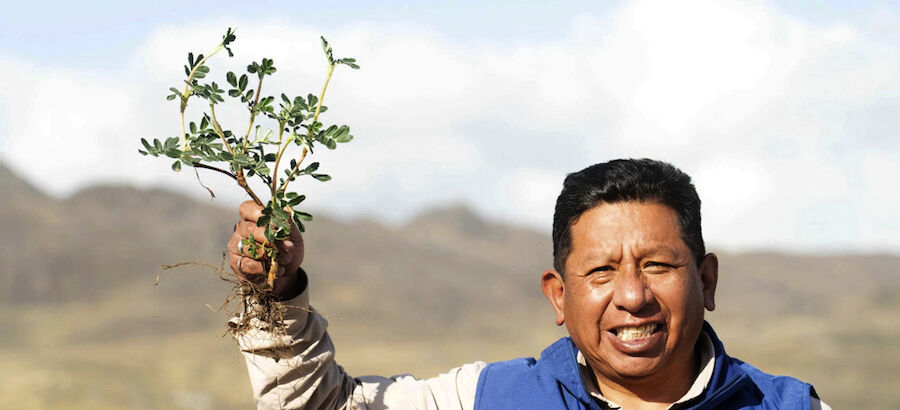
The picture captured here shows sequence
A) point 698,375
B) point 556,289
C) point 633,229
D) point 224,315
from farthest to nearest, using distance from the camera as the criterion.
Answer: point 224,315 < point 556,289 < point 698,375 < point 633,229

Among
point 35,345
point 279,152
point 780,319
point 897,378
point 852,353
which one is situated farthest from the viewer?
point 780,319

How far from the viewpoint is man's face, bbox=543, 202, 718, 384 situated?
299 centimetres

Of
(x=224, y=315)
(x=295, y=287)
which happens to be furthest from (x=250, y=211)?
(x=224, y=315)

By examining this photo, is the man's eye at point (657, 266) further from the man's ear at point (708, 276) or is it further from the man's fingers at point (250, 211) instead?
the man's fingers at point (250, 211)

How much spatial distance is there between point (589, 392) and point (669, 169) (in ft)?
2.34

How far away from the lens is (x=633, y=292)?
2.95 m

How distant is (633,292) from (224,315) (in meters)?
42.3

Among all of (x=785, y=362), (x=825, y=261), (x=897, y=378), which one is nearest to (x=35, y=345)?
(x=785, y=362)

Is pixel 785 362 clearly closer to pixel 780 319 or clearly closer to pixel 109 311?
pixel 780 319

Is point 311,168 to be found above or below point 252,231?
above

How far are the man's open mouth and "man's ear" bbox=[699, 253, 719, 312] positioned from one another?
0.25 meters

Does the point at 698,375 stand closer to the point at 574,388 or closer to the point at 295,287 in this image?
the point at 574,388

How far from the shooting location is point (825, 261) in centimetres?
8931

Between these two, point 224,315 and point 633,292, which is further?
point 224,315
